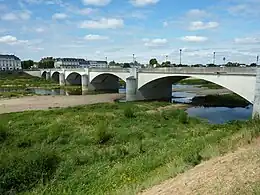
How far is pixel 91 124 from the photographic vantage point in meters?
25.1

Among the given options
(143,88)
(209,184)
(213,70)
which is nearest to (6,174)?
(209,184)

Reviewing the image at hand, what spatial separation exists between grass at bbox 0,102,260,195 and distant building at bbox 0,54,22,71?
136083 millimetres

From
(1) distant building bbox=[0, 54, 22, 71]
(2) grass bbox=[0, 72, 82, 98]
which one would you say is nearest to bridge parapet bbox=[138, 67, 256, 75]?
(2) grass bbox=[0, 72, 82, 98]

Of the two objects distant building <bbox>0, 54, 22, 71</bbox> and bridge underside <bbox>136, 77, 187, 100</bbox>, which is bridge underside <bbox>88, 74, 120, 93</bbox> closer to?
bridge underside <bbox>136, 77, 187, 100</bbox>

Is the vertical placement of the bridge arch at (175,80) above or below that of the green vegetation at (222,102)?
above

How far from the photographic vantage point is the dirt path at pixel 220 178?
21.3 feet

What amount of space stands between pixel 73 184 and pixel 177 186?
4885mm

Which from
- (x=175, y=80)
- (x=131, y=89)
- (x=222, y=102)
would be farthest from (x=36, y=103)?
(x=222, y=102)

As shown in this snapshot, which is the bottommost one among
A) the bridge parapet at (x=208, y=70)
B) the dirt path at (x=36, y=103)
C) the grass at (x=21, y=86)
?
the dirt path at (x=36, y=103)

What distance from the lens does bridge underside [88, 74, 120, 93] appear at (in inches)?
2712

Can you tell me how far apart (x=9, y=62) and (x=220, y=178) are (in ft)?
525

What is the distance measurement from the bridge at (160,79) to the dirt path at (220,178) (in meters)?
18.7

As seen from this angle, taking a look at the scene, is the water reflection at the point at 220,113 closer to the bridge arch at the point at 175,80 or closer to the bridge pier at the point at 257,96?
the bridge arch at the point at 175,80

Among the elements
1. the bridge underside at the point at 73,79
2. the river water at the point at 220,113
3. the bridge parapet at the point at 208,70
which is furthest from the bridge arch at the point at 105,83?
the river water at the point at 220,113
